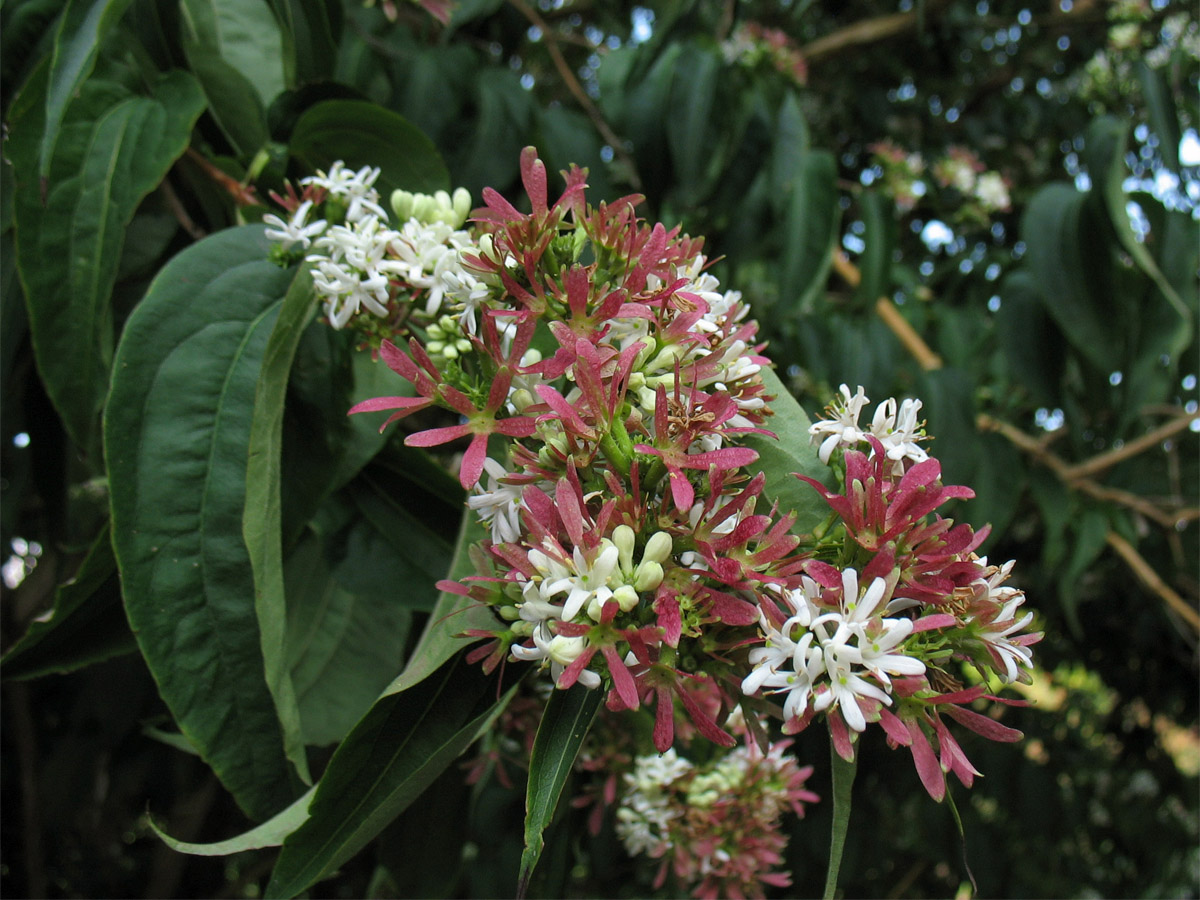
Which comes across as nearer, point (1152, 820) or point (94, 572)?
point (94, 572)

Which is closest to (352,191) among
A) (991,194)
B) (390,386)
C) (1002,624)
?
(390,386)

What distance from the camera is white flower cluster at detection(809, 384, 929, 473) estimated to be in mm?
547

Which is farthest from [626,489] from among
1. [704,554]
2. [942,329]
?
[942,329]

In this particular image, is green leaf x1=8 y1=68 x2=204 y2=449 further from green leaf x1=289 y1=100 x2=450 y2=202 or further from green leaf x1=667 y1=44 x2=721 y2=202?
green leaf x1=667 y1=44 x2=721 y2=202

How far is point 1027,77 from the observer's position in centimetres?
277

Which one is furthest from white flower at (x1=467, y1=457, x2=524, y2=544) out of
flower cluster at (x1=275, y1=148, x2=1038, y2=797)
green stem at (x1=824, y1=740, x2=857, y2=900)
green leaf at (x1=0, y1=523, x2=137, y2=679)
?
green leaf at (x1=0, y1=523, x2=137, y2=679)

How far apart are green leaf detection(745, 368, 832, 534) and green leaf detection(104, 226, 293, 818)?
0.40 meters

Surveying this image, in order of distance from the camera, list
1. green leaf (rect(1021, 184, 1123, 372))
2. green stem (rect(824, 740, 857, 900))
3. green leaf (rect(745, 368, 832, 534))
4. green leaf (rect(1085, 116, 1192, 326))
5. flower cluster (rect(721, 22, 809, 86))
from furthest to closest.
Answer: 1. flower cluster (rect(721, 22, 809, 86))
2. green leaf (rect(1021, 184, 1123, 372))
3. green leaf (rect(1085, 116, 1192, 326))
4. green leaf (rect(745, 368, 832, 534))
5. green stem (rect(824, 740, 857, 900))

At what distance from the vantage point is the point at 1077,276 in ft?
4.56

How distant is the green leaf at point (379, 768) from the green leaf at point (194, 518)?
0.13 metres

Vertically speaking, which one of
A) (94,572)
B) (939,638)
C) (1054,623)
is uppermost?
(939,638)

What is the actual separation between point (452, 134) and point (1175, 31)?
2.38 m

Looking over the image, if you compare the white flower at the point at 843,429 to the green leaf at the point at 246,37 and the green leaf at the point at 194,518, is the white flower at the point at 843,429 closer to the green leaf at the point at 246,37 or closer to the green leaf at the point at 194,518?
the green leaf at the point at 194,518

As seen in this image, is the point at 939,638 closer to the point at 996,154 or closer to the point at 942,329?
the point at 942,329
